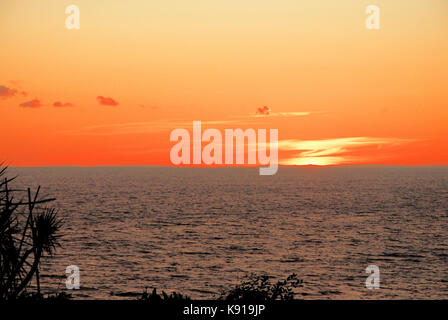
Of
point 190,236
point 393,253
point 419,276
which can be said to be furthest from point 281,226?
point 419,276

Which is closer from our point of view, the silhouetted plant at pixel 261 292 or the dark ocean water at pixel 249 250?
the silhouetted plant at pixel 261 292

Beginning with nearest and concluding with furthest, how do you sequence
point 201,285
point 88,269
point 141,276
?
point 201,285, point 141,276, point 88,269

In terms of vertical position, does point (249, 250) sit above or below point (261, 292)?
below

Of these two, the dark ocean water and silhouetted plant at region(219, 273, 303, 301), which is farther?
the dark ocean water

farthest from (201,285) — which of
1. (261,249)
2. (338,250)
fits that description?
(338,250)

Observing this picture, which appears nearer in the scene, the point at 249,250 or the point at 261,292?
the point at 261,292

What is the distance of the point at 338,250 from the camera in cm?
7012

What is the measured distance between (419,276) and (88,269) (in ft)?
118
